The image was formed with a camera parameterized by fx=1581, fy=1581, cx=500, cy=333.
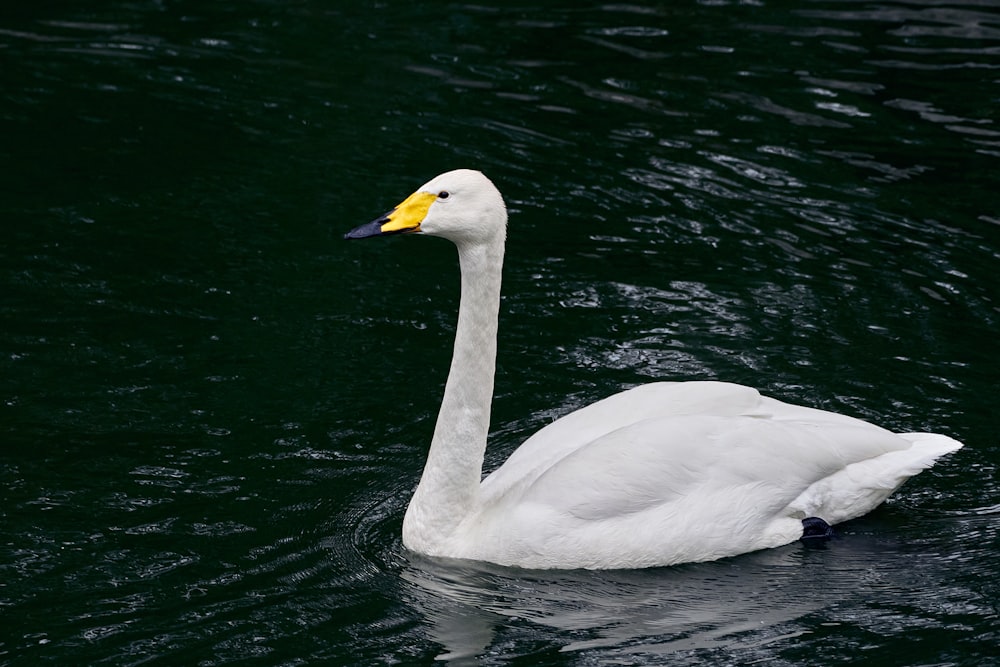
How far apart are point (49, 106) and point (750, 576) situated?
9.50m

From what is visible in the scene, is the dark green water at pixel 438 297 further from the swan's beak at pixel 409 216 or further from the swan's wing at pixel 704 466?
the swan's beak at pixel 409 216

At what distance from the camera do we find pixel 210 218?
12.6 meters

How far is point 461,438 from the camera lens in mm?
8148

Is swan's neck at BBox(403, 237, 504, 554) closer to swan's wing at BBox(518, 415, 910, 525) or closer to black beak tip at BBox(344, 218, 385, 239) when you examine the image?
swan's wing at BBox(518, 415, 910, 525)

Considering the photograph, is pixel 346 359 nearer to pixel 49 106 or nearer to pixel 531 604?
pixel 531 604

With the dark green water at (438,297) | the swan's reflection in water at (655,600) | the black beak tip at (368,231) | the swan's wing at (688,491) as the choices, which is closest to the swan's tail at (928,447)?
the swan's wing at (688,491)

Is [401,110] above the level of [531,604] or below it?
above

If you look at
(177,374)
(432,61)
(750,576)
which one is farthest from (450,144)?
(750,576)

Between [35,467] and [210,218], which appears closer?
[35,467]

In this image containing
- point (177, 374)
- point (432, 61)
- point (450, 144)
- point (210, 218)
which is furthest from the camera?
point (432, 61)

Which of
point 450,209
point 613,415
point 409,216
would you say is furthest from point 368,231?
point 613,415

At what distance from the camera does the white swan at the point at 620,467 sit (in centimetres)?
788

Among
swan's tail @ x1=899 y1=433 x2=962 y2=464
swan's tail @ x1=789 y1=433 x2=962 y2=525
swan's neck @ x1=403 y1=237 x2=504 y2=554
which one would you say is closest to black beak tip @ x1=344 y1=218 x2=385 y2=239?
swan's neck @ x1=403 y1=237 x2=504 y2=554

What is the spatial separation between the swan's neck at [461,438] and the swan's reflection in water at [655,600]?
7.7 inches
